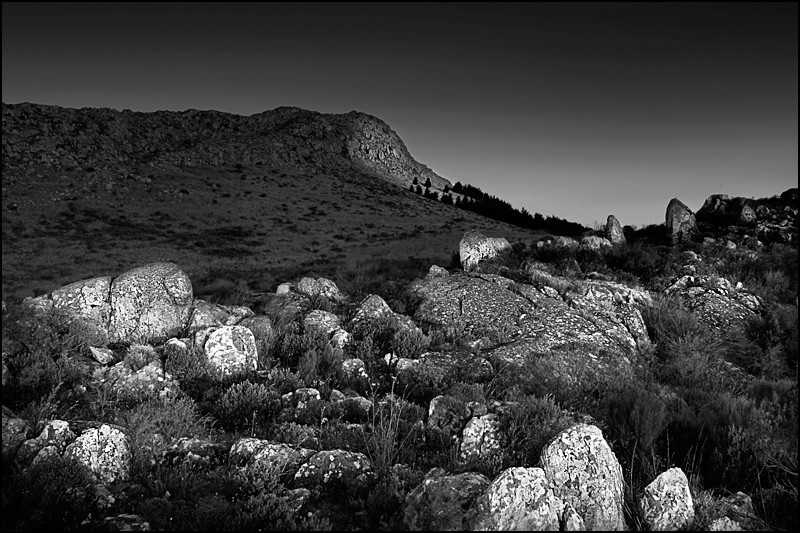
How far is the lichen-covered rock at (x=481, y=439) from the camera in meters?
4.70

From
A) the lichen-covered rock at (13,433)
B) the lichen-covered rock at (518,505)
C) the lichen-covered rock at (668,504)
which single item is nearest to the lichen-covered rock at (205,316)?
the lichen-covered rock at (13,433)

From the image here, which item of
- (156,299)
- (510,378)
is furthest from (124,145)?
(510,378)

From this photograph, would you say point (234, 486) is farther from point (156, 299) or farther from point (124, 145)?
point (124, 145)

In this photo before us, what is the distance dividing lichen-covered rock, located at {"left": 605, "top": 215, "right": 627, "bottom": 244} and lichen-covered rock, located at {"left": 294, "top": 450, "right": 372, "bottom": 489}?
541 inches

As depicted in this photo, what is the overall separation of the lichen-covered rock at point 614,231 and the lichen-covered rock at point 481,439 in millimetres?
12466

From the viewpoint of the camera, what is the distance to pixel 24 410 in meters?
4.96

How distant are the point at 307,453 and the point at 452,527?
1724 mm

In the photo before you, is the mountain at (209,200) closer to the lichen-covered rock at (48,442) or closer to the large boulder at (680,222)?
the large boulder at (680,222)

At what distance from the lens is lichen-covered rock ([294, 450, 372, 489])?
13.9 ft

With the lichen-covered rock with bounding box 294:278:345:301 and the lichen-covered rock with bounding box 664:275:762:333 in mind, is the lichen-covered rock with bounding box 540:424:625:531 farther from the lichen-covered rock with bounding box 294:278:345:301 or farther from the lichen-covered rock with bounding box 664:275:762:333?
the lichen-covered rock with bounding box 294:278:345:301

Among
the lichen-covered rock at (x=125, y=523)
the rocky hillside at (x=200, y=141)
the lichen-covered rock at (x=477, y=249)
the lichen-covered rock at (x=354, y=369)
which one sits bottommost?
the lichen-covered rock at (x=125, y=523)

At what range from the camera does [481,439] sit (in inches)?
193

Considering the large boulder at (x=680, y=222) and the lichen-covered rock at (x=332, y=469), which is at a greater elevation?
the large boulder at (x=680, y=222)

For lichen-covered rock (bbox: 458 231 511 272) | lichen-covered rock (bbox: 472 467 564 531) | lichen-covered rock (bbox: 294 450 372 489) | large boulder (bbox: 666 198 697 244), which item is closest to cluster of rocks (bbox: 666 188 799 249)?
large boulder (bbox: 666 198 697 244)
